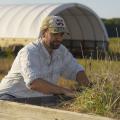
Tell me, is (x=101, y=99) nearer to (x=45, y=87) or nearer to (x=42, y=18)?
(x=45, y=87)

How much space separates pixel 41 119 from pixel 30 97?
1050mm

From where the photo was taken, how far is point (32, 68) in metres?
5.25

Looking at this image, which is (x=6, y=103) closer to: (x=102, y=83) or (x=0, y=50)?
(x=102, y=83)

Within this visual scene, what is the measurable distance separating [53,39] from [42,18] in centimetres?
2155

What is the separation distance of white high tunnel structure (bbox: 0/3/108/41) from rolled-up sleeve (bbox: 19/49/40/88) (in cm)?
2017

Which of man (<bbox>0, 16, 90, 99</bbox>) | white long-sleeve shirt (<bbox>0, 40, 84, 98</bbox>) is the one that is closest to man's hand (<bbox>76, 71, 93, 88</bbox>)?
man (<bbox>0, 16, 90, 99</bbox>)

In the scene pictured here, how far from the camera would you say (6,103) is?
456cm

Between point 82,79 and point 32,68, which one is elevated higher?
point 32,68

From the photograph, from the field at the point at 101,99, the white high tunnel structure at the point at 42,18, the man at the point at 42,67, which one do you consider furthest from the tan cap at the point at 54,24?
the white high tunnel structure at the point at 42,18

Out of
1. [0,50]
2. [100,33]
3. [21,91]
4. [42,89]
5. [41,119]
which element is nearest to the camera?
[41,119]

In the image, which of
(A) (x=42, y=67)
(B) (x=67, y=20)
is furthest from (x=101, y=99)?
(B) (x=67, y=20)

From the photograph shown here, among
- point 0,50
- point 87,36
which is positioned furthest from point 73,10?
point 0,50

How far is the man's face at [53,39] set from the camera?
5312mm

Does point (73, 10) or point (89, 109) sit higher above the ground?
point (89, 109)
